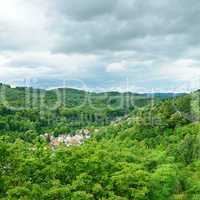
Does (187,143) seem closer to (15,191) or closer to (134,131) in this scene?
(134,131)

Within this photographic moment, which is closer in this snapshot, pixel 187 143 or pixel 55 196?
pixel 55 196

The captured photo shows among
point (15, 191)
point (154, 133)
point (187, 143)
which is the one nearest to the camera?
point (15, 191)

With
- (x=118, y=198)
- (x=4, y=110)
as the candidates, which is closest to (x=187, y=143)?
(x=118, y=198)

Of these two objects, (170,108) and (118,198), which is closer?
(118,198)

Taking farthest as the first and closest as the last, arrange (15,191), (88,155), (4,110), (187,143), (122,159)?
(4,110)
(187,143)
(122,159)
(88,155)
(15,191)

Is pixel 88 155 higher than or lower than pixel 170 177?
higher

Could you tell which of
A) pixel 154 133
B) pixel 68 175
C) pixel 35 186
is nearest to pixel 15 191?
pixel 35 186

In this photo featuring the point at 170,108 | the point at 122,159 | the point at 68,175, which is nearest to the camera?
the point at 68,175

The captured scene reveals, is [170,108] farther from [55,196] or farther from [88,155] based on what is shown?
[55,196]

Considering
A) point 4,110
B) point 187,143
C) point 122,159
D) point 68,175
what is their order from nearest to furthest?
1. point 68,175
2. point 122,159
3. point 187,143
4. point 4,110
